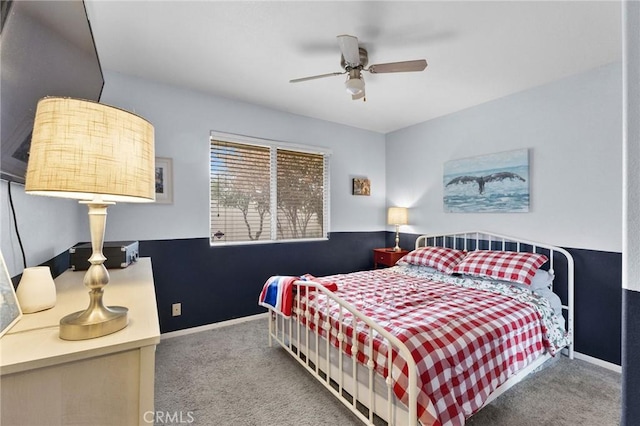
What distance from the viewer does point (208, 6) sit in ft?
5.93

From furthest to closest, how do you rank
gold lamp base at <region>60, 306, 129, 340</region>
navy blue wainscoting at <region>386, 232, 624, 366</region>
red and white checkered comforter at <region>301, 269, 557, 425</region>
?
navy blue wainscoting at <region>386, 232, 624, 366</region>, red and white checkered comforter at <region>301, 269, 557, 425</region>, gold lamp base at <region>60, 306, 129, 340</region>

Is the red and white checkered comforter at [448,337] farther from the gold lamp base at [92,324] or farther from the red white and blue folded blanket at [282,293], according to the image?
the gold lamp base at [92,324]

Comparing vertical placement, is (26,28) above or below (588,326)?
above

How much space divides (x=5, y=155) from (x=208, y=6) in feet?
4.84

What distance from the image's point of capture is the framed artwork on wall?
9.62ft

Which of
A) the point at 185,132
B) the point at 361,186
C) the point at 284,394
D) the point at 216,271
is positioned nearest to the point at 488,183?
the point at 361,186

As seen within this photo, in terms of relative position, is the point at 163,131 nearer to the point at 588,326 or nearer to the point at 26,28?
the point at 26,28

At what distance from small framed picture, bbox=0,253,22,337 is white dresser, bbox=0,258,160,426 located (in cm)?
2

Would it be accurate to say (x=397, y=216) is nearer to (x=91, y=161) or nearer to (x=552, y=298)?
(x=552, y=298)

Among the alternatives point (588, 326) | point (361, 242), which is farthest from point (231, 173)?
point (588, 326)

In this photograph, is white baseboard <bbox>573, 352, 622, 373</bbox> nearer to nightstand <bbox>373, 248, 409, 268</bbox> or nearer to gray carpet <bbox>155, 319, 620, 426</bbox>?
gray carpet <bbox>155, 319, 620, 426</bbox>

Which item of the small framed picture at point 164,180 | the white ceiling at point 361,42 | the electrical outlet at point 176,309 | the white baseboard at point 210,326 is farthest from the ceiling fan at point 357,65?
the white baseboard at point 210,326

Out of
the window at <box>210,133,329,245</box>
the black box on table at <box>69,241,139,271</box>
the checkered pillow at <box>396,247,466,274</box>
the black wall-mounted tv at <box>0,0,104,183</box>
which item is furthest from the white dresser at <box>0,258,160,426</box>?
the checkered pillow at <box>396,247,466,274</box>

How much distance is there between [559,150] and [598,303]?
1429 millimetres
